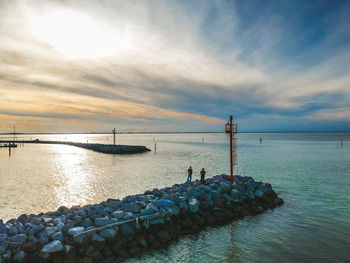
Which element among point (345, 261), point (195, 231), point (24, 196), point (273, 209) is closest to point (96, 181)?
point (24, 196)

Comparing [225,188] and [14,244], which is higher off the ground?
[225,188]

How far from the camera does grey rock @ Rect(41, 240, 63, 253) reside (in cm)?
927

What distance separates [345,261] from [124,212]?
11196 millimetres

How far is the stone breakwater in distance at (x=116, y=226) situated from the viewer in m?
9.48

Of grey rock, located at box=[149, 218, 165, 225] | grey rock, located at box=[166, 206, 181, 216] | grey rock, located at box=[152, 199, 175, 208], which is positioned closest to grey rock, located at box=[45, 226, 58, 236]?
grey rock, located at box=[149, 218, 165, 225]

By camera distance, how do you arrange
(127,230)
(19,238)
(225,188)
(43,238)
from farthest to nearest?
(225,188) → (127,230) → (43,238) → (19,238)

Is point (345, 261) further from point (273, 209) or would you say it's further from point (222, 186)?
point (222, 186)

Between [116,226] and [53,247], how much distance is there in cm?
294

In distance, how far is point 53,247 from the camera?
9375mm

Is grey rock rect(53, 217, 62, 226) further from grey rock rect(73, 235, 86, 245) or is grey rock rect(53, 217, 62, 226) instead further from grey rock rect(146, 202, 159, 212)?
grey rock rect(146, 202, 159, 212)

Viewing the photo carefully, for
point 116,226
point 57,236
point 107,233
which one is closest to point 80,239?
point 57,236

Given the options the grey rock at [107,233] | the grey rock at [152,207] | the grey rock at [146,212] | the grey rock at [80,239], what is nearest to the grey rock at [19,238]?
the grey rock at [80,239]

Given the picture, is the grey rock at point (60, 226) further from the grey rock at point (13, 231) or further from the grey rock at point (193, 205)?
the grey rock at point (193, 205)

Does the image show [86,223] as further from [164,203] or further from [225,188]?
[225,188]
